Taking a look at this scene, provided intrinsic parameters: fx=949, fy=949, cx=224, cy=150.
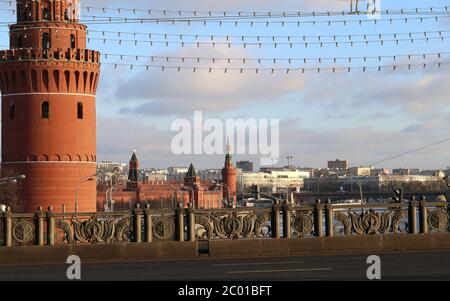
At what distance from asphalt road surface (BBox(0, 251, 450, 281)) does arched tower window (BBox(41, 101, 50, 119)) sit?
54.7 metres

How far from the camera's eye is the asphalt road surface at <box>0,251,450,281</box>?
65.1 ft

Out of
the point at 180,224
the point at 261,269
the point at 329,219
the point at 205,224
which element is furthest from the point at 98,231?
the point at 329,219

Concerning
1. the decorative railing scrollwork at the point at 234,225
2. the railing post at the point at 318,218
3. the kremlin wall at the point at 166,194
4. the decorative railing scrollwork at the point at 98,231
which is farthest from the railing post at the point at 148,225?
the kremlin wall at the point at 166,194

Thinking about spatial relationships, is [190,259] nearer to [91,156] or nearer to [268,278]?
[268,278]

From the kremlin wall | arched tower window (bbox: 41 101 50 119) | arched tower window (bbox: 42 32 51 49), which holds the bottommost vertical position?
the kremlin wall

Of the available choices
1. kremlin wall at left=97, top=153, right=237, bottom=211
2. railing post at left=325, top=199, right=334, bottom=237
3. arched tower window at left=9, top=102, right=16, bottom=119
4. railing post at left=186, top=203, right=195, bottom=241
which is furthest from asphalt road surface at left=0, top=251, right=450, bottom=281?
kremlin wall at left=97, top=153, right=237, bottom=211

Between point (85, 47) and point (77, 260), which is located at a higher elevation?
point (85, 47)

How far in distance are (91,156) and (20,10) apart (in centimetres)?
1362

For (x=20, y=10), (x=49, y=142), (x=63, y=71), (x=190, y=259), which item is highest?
(x=20, y=10)

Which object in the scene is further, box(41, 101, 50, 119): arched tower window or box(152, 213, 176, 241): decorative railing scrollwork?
box(41, 101, 50, 119): arched tower window

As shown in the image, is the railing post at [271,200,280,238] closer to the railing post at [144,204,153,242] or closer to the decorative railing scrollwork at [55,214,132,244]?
the railing post at [144,204,153,242]

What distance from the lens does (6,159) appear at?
263 ft

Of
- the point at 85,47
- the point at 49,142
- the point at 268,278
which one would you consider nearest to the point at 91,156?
the point at 49,142
